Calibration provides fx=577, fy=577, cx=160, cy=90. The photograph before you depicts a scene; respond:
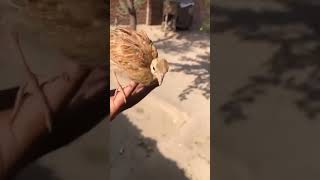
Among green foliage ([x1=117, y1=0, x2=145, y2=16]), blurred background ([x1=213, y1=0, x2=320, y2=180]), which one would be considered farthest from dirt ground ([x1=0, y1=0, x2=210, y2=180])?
green foliage ([x1=117, y1=0, x2=145, y2=16])

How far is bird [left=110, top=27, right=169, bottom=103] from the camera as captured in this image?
4.09 meters

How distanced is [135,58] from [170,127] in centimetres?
464

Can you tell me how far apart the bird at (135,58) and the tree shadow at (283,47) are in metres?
0.50

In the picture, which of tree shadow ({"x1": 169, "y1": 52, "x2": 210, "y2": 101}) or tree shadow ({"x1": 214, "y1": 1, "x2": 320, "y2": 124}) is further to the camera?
tree shadow ({"x1": 169, "y1": 52, "x2": 210, "y2": 101})

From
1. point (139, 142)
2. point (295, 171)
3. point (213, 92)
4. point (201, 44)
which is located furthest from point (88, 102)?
point (201, 44)

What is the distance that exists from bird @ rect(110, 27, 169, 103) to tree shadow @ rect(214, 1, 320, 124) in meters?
0.50

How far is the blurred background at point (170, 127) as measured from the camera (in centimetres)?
766

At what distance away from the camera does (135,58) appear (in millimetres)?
4094

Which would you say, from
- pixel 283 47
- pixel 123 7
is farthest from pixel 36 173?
pixel 123 7

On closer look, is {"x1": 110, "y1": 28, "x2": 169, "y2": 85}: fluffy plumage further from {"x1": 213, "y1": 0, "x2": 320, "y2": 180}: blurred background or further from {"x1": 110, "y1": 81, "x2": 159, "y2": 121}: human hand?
{"x1": 213, "y1": 0, "x2": 320, "y2": 180}: blurred background

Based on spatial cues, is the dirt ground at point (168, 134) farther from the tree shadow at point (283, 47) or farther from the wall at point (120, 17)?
the tree shadow at point (283, 47)

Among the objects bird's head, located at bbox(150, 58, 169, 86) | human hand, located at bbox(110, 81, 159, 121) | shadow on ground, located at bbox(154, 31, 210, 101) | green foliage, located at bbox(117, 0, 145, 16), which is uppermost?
bird's head, located at bbox(150, 58, 169, 86)

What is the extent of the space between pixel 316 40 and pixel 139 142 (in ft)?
14.8

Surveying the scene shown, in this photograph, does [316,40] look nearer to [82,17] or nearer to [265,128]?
[265,128]
